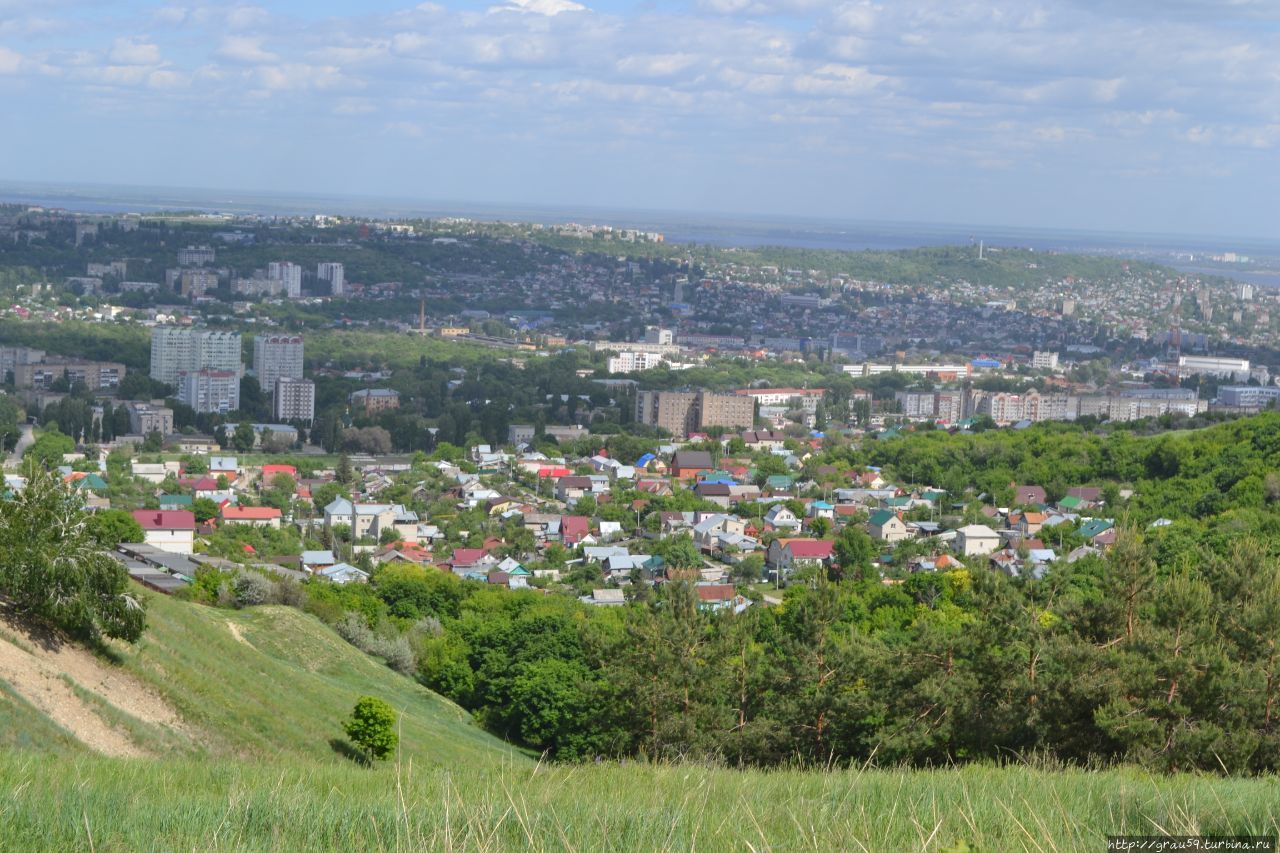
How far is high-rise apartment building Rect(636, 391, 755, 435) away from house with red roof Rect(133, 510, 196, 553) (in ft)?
70.1

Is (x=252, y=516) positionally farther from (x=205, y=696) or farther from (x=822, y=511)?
(x=205, y=696)

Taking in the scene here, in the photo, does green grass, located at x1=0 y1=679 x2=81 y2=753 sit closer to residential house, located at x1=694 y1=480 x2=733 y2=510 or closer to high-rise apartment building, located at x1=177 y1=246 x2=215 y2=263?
residential house, located at x1=694 y1=480 x2=733 y2=510

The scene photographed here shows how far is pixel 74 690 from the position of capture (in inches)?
315

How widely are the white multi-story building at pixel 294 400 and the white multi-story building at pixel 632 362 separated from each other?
532 inches

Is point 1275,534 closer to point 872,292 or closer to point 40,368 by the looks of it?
point 40,368

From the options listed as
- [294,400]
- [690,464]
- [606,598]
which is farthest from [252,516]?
[294,400]

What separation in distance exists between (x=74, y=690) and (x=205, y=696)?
1.15m

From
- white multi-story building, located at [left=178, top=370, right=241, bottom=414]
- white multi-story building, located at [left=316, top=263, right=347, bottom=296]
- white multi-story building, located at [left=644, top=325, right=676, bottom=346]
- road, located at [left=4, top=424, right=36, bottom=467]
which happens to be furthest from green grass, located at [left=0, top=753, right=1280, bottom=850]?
white multi-story building, located at [left=316, top=263, right=347, bottom=296]

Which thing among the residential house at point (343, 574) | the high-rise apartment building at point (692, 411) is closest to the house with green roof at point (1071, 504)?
the residential house at point (343, 574)

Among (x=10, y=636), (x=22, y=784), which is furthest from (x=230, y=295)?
(x=22, y=784)

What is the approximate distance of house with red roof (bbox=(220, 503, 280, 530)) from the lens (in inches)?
987

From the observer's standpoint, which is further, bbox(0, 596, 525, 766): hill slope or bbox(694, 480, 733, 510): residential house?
bbox(694, 480, 733, 510): residential house

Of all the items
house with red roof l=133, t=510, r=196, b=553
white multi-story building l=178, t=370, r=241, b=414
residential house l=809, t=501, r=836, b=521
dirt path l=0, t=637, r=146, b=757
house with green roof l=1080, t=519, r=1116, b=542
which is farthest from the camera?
white multi-story building l=178, t=370, r=241, b=414

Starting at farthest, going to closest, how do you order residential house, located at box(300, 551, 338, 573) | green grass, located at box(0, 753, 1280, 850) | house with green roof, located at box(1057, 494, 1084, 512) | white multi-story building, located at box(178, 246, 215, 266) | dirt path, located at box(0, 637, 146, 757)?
white multi-story building, located at box(178, 246, 215, 266) → house with green roof, located at box(1057, 494, 1084, 512) → residential house, located at box(300, 551, 338, 573) → dirt path, located at box(0, 637, 146, 757) → green grass, located at box(0, 753, 1280, 850)
